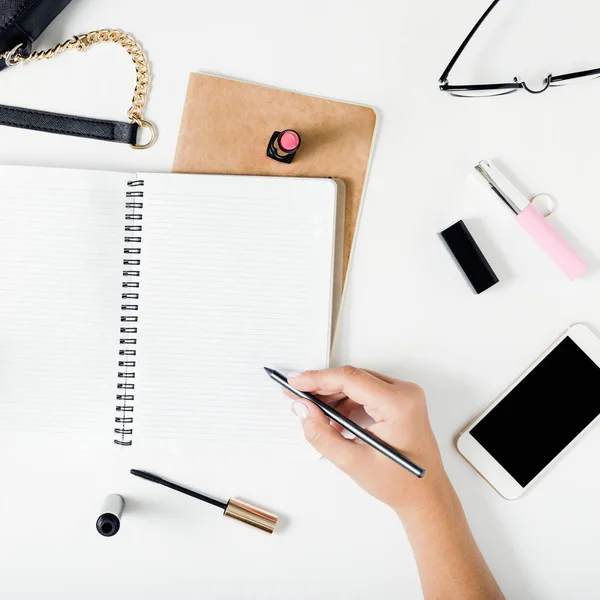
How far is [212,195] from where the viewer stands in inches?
31.3

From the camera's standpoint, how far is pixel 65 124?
0.78 meters

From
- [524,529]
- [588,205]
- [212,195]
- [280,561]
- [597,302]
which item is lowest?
[280,561]

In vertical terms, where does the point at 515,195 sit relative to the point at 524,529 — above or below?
above

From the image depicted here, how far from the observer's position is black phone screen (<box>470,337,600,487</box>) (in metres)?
0.84

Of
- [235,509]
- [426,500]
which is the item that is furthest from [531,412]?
[235,509]

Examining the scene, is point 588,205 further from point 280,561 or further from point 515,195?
point 280,561

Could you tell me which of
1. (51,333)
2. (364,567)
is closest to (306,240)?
(51,333)

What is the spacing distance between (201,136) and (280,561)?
635 mm

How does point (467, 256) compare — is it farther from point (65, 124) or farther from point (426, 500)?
point (65, 124)

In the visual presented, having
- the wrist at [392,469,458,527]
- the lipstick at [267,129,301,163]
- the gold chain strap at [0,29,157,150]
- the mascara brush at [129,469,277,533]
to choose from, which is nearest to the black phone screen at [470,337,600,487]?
the wrist at [392,469,458,527]

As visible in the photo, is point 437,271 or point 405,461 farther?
point 437,271

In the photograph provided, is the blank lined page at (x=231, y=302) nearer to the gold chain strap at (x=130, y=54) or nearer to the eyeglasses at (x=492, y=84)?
the gold chain strap at (x=130, y=54)

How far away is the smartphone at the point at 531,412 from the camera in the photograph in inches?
32.9

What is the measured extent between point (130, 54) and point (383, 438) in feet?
2.10
